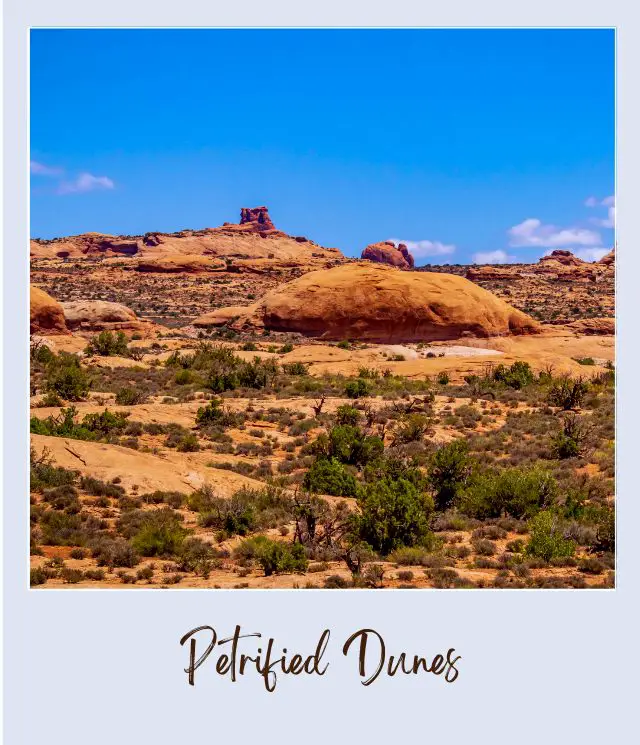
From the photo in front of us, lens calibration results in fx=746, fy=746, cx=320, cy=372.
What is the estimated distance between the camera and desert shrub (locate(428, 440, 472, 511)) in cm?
1317

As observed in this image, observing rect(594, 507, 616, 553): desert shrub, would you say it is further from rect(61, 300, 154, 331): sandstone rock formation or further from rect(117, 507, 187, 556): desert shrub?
rect(61, 300, 154, 331): sandstone rock formation

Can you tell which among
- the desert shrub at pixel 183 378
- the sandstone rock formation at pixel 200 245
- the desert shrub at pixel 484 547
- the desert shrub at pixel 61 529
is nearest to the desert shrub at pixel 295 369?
the desert shrub at pixel 183 378

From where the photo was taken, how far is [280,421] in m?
Result: 19.2

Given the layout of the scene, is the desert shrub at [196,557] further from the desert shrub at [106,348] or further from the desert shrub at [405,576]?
the desert shrub at [106,348]

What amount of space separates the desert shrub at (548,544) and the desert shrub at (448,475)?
295cm

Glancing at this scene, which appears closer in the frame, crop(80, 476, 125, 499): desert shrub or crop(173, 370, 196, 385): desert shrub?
crop(80, 476, 125, 499): desert shrub

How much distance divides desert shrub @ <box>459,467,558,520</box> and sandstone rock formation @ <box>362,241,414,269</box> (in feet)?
340

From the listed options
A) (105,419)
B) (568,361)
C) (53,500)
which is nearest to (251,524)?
(53,500)

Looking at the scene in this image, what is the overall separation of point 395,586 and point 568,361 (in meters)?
22.7

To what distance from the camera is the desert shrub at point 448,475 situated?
13.2 m

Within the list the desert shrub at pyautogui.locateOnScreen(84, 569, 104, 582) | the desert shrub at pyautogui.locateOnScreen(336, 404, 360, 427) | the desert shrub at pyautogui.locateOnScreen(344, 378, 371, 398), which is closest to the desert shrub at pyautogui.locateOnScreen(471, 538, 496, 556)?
the desert shrub at pyautogui.locateOnScreen(84, 569, 104, 582)

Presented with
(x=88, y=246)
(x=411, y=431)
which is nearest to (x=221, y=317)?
(x=411, y=431)

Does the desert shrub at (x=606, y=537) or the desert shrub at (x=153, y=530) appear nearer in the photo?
the desert shrub at (x=153, y=530)

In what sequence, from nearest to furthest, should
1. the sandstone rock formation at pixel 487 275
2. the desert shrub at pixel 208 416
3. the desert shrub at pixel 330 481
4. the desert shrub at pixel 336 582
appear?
the desert shrub at pixel 336 582, the desert shrub at pixel 330 481, the desert shrub at pixel 208 416, the sandstone rock formation at pixel 487 275
